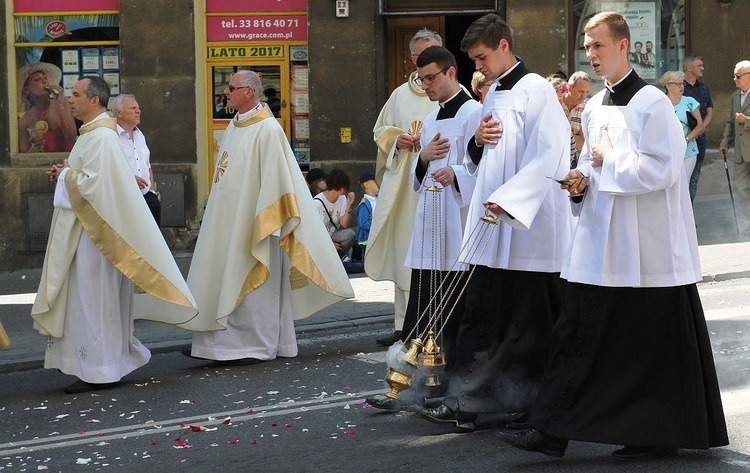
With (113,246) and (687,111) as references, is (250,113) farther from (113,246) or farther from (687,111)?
(687,111)

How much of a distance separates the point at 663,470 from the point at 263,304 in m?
4.14

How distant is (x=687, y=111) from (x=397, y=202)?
633 centimetres

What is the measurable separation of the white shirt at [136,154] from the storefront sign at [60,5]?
5739mm

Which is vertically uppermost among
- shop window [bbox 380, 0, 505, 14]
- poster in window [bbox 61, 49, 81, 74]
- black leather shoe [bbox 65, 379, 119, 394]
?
shop window [bbox 380, 0, 505, 14]

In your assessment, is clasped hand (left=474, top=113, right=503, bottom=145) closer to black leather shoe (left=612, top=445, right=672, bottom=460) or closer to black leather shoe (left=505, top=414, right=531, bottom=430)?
black leather shoe (left=505, top=414, right=531, bottom=430)

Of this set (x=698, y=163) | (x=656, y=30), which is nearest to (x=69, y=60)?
(x=656, y=30)

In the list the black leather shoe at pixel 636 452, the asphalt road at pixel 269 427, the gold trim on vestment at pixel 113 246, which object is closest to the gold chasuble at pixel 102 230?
the gold trim on vestment at pixel 113 246

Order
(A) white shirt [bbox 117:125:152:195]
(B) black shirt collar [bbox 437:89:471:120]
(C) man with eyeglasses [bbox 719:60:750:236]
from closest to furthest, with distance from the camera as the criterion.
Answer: (B) black shirt collar [bbox 437:89:471:120] < (A) white shirt [bbox 117:125:152:195] < (C) man with eyeglasses [bbox 719:60:750:236]

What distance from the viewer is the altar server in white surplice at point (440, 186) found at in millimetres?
7145

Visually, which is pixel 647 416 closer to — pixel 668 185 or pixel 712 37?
pixel 668 185

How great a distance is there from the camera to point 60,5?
16.8 meters

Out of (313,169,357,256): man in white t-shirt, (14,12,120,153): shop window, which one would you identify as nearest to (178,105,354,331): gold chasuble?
(313,169,357,256): man in white t-shirt

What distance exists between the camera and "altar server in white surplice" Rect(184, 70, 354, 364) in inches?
357

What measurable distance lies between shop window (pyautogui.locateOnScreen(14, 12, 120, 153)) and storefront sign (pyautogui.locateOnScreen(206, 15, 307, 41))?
1283 mm
